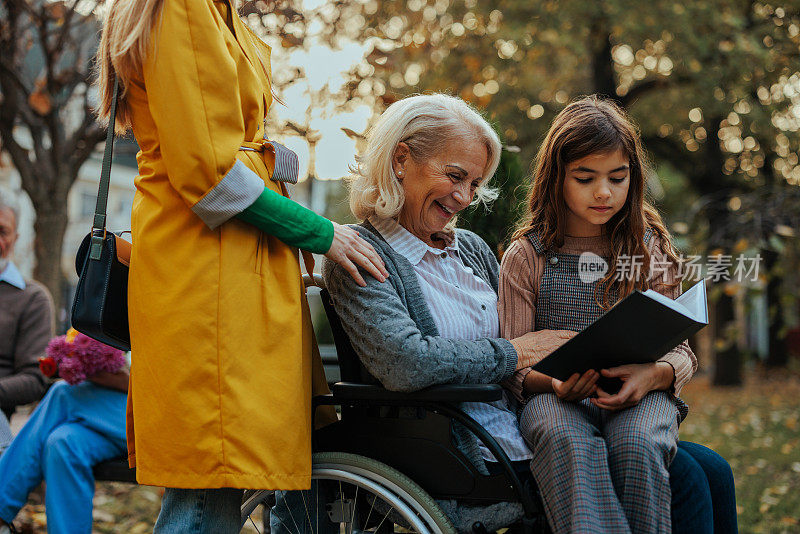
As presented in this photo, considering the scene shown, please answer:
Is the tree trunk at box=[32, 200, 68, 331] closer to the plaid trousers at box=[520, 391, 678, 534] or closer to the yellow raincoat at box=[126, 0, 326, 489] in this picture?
the yellow raincoat at box=[126, 0, 326, 489]

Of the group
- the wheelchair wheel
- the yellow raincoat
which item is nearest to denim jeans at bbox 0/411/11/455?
the wheelchair wheel

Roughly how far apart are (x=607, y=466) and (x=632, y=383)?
0.80 feet

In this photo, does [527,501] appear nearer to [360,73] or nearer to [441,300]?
[441,300]

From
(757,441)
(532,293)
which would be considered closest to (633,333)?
(532,293)

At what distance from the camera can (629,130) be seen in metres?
2.38

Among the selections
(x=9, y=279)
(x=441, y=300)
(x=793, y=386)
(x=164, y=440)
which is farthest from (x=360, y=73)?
(x=793, y=386)

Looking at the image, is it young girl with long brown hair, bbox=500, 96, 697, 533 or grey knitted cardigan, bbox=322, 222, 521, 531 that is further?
grey knitted cardigan, bbox=322, 222, 521, 531

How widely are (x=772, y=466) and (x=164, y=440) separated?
18.5ft

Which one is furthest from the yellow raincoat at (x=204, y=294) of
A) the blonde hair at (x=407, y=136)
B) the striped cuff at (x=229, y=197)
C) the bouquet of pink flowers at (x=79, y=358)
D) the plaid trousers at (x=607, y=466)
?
the bouquet of pink flowers at (x=79, y=358)

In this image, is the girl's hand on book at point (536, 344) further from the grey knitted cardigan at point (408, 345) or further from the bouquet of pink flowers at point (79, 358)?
the bouquet of pink flowers at point (79, 358)

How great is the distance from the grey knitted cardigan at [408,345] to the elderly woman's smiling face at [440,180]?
0.54 ft

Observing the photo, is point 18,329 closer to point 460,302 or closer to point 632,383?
point 460,302

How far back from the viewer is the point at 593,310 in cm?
234

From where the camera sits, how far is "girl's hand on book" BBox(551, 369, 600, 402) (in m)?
2.11
